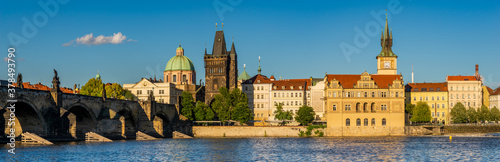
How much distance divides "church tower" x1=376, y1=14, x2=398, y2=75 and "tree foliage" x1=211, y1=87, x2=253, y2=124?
33.3 meters

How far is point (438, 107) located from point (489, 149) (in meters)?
70.8

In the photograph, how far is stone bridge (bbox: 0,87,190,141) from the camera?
245 ft

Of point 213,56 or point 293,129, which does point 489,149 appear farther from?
point 213,56

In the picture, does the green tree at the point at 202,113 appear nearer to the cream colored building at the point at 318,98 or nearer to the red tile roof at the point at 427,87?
the cream colored building at the point at 318,98

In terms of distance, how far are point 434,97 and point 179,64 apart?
65.3 metres

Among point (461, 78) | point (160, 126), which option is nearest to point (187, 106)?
point (160, 126)

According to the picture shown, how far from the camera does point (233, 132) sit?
112750mm

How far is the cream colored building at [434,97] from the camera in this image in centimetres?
14188

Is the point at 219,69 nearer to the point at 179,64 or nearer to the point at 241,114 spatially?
the point at 241,114

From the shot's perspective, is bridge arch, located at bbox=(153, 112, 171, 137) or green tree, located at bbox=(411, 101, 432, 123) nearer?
bridge arch, located at bbox=(153, 112, 171, 137)

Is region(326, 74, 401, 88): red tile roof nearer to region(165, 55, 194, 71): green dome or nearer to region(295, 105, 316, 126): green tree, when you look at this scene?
region(295, 105, 316, 126): green tree

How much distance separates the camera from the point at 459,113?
129375 millimetres

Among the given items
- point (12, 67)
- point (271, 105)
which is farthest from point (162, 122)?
point (12, 67)

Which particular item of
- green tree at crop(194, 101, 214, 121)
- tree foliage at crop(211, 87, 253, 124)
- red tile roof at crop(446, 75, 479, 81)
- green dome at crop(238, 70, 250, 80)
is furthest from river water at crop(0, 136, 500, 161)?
green dome at crop(238, 70, 250, 80)
